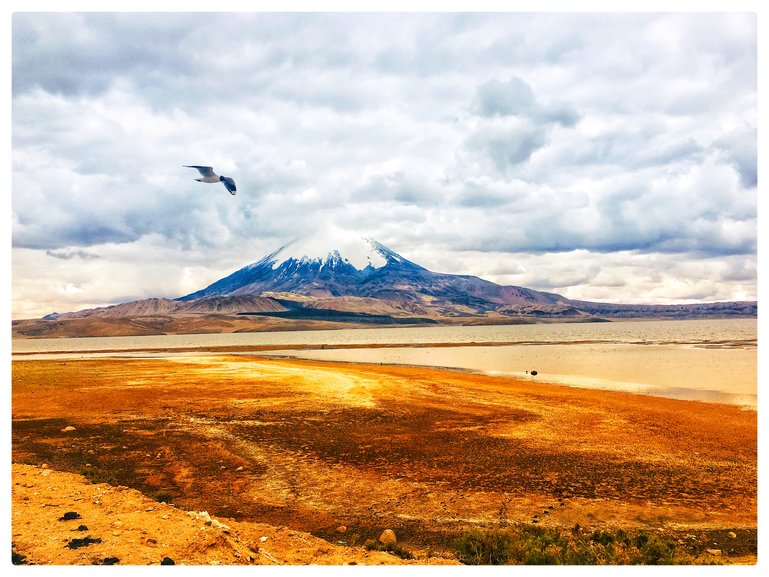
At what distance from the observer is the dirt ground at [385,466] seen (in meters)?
9.61

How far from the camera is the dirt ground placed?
378 inches

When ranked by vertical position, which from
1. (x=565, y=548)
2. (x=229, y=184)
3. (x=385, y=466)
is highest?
(x=229, y=184)

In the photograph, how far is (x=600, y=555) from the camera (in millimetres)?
8547

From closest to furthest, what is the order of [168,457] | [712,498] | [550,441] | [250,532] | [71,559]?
[71,559]
[250,532]
[712,498]
[168,457]
[550,441]

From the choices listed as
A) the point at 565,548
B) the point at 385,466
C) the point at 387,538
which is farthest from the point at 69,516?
the point at 565,548

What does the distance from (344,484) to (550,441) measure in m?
7.93

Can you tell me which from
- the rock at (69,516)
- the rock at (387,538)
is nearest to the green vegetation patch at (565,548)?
the rock at (387,538)

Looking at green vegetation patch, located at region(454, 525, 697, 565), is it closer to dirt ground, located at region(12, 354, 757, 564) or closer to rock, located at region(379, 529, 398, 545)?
dirt ground, located at region(12, 354, 757, 564)

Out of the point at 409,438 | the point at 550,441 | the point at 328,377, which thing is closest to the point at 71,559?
the point at 409,438

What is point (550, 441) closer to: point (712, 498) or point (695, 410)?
point (712, 498)

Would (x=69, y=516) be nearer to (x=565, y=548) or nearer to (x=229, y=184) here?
(x=229, y=184)

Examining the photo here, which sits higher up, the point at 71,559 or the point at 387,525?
the point at 71,559

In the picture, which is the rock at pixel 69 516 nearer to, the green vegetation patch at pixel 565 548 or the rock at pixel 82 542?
the rock at pixel 82 542

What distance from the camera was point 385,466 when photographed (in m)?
14.1
